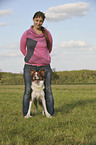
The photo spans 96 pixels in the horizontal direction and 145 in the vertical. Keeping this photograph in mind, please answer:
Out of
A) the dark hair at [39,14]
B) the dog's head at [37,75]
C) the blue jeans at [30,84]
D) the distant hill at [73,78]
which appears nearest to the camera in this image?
the dog's head at [37,75]

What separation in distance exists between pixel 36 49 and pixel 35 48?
39 millimetres

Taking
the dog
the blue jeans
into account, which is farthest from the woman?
the dog

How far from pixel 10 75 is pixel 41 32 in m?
41.9

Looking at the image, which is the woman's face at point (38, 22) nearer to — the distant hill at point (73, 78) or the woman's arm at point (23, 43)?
the woman's arm at point (23, 43)

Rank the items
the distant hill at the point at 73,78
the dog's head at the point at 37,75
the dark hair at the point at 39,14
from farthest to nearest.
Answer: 1. the distant hill at the point at 73,78
2. the dark hair at the point at 39,14
3. the dog's head at the point at 37,75

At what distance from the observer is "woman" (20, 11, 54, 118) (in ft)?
21.0

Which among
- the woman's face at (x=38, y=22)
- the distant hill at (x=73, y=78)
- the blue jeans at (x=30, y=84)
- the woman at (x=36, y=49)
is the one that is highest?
the woman's face at (x=38, y=22)

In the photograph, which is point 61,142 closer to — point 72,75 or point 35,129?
point 35,129

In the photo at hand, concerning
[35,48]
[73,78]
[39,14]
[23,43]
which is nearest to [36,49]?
[35,48]

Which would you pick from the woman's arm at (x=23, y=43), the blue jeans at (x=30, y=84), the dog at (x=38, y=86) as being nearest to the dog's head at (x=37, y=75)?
the dog at (x=38, y=86)

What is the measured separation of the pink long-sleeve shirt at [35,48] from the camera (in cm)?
638

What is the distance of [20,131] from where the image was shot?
4996 mm

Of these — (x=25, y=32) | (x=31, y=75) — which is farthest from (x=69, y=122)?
(x=25, y=32)

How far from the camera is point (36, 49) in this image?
6.38 m
